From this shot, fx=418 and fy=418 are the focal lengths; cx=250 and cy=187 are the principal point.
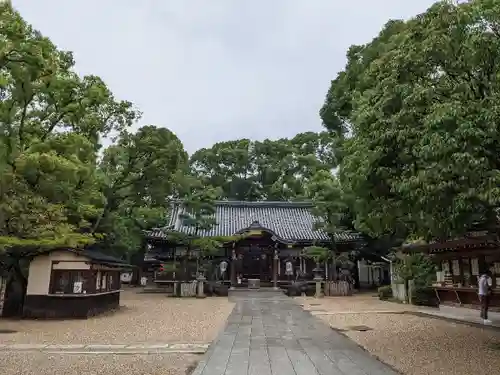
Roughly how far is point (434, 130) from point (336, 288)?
21.5 metres

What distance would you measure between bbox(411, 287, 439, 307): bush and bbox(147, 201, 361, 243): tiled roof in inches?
387

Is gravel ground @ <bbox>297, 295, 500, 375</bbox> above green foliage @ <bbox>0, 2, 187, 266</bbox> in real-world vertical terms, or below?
below

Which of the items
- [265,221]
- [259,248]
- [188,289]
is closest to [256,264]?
[259,248]

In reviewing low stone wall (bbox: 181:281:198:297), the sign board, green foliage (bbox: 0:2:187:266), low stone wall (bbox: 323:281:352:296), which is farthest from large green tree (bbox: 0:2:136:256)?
low stone wall (bbox: 323:281:352:296)

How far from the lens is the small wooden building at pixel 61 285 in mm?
14242

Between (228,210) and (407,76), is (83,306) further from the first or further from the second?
(228,210)

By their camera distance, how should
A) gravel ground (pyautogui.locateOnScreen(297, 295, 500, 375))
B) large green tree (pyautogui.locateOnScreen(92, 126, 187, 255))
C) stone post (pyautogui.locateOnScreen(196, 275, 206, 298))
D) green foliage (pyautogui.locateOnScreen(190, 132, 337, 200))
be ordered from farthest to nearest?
green foliage (pyautogui.locateOnScreen(190, 132, 337, 200)), stone post (pyautogui.locateOnScreen(196, 275, 206, 298)), large green tree (pyautogui.locateOnScreen(92, 126, 187, 255)), gravel ground (pyautogui.locateOnScreen(297, 295, 500, 375))

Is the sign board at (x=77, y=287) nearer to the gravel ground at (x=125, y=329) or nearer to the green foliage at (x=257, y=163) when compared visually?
the gravel ground at (x=125, y=329)

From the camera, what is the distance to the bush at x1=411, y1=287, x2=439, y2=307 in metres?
19.0

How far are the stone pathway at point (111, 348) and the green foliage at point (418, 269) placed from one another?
45.7 feet

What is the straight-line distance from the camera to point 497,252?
44.6 feet

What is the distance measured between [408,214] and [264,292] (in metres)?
20.4

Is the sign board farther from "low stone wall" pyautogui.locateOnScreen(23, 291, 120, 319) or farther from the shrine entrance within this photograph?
the shrine entrance

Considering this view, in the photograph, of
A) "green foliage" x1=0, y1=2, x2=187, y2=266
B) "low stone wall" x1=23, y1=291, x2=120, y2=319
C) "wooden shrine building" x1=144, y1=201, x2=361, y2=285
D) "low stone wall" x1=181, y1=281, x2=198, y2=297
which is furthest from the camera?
"wooden shrine building" x1=144, y1=201, x2=361, y2=285
